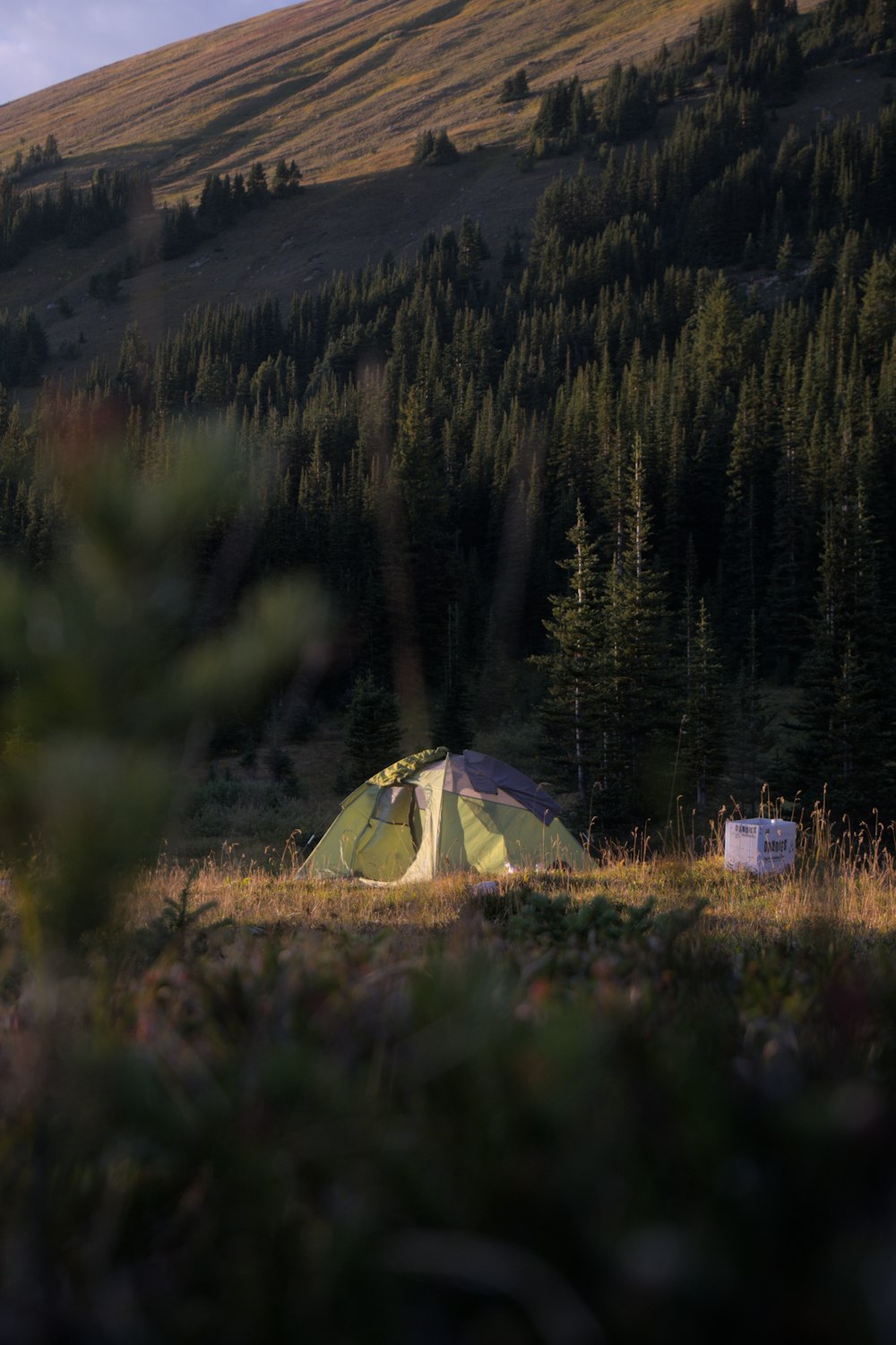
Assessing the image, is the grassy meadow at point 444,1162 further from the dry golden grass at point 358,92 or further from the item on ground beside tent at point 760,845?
the dry golden grass at point 358,92

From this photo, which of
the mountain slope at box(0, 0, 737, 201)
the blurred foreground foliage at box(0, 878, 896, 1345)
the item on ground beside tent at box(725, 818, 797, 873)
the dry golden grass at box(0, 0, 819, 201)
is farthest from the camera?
the mountain slope at box(0, 0, 737, 201)

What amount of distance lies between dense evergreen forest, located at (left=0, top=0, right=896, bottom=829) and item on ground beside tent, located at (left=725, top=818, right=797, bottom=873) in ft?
16.7

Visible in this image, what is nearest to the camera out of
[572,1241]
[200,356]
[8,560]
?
[572,1241]

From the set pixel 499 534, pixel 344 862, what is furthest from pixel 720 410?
pixel 344 862

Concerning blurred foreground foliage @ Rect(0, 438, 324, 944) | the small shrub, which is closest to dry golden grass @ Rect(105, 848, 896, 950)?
blurred foreground foliage @ Rect(0, 438, 324, 944)

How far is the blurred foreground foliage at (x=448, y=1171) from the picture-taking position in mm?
931

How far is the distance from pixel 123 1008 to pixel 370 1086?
818 mm

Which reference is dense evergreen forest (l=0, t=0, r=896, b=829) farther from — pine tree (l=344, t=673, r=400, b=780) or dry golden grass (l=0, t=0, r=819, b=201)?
dry golden grass (l=0, t=0, r=819, b=201)

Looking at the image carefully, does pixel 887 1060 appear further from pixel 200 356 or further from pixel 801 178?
pixel 801 178

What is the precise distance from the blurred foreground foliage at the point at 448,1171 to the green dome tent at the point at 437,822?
465 inches

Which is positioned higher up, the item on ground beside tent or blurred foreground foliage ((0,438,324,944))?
blurred foreground foliage ((0,438,324,944))

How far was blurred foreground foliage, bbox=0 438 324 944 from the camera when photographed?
81.7 inches

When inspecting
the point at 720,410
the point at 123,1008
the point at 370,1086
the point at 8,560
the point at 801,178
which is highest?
the point at 801,178

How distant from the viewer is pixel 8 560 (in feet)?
7.73
